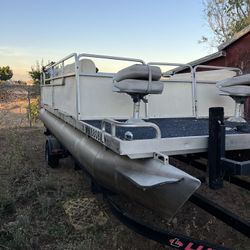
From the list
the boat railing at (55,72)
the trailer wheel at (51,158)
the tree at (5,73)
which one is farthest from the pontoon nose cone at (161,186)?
the tree at (5,73)

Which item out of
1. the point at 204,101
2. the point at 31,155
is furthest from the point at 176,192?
the point at 31,155

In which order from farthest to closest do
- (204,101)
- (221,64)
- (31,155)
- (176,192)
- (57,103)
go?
1. (221,64)
2. (31,155)
3. (57,103)
4. (204,101)
5. (176,192)

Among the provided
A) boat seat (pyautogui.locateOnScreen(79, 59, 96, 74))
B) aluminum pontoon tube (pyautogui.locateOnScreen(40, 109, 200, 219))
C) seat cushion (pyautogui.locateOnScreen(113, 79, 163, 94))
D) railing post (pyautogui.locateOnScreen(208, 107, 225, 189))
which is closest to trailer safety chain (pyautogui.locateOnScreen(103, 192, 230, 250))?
aluminum pontoon tube (pyautogui.locateOnScreen(40, 109, 200, 219))

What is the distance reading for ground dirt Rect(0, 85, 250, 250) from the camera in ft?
11.4

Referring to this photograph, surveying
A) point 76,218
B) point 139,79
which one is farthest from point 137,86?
point 76,218

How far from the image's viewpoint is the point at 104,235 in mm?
3588

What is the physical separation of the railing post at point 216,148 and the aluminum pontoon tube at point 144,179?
0.47m

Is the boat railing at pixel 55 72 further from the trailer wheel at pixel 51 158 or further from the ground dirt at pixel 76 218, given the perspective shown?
the ground dirt at pixel 76 218

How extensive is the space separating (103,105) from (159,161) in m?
2.10

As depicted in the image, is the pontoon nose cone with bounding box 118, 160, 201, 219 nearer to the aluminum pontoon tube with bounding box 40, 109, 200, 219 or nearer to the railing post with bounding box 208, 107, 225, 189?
the aluminum pontoon tube with bounding box 40, 109, 200, 219

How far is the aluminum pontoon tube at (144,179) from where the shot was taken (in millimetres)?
2256

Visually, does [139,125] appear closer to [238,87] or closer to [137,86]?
[137,86]

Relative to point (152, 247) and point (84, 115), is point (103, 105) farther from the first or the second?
point (152, 247)

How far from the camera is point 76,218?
3.91 meters
